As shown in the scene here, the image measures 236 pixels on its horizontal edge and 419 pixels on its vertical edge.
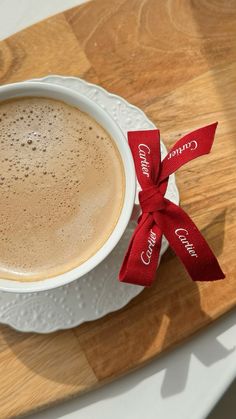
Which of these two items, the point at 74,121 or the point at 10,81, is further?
the point at 10,81

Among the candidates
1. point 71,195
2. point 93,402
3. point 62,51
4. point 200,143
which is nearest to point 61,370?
point 93,402

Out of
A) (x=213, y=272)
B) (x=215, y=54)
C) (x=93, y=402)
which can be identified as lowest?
(x=93, y=402)

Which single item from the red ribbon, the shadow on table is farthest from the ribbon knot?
the shadow on table

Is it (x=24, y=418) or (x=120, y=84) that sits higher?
(x=120, y=84)

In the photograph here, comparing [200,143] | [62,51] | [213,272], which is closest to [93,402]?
[213,272]

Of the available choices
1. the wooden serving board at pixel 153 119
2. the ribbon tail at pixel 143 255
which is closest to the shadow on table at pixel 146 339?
the wooden serving board at pixel 153 119

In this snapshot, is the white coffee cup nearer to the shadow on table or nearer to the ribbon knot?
the ribbon knot

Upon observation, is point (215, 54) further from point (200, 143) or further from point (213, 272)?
point (213, 272)

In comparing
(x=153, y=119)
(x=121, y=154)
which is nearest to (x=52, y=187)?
(x=121, y=154)
